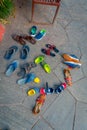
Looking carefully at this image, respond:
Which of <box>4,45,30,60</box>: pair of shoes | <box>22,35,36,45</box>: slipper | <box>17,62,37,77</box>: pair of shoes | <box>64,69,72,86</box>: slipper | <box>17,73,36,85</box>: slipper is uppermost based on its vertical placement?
<box>22,35,36,45</box>: slipper

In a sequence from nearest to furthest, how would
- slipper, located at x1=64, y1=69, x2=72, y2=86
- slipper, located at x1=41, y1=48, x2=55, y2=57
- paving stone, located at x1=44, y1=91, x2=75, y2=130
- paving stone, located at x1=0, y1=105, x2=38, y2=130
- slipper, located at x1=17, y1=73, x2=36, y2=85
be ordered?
paving stone, located at x1=0, y1=105, x2=38, y2=130
paving stone, located at x1=44, y1=91, x2=75, y2=130
slipper, located at x1=17, y1=73, x2=36, y2=85
slipper, located at x1=64, y1=69, x2=72, y2=86
slipper, located at x1=41, y1=48, x2=55, y2=57

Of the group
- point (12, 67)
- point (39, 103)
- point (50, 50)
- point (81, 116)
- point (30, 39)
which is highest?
point (30, 39)

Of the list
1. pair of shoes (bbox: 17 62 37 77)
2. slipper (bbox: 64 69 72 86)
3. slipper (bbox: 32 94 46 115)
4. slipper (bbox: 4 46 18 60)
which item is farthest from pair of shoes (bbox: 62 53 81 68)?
slipper (bbox: 4 46 18 60)

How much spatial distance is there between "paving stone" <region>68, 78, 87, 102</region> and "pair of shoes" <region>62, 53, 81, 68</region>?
0.23m

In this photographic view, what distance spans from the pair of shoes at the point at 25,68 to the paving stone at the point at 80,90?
2.00 ft

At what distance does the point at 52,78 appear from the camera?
11.4 ft

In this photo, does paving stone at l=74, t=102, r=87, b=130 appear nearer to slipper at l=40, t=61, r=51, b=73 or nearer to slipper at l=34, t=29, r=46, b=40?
slipper at l=40, t=61, r=51, b=73

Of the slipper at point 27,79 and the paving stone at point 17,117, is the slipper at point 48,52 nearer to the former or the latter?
the slipper at point 27,79

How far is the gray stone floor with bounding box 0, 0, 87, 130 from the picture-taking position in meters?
3.18

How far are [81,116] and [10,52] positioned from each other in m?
1.28

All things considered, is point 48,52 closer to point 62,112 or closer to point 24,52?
point 24,52

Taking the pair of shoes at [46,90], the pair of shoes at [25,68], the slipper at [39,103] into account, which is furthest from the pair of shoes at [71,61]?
the slipper at [39,103]

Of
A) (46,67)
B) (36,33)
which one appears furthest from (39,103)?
(36,33)

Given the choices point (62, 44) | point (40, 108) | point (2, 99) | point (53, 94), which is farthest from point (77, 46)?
point (2, 99)
